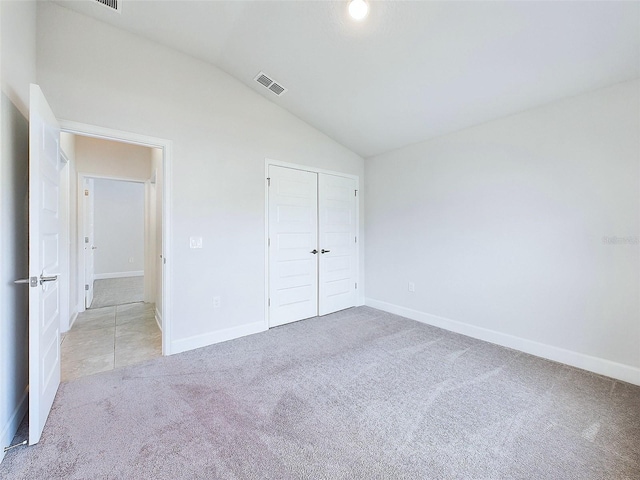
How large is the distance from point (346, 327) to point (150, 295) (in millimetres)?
3509

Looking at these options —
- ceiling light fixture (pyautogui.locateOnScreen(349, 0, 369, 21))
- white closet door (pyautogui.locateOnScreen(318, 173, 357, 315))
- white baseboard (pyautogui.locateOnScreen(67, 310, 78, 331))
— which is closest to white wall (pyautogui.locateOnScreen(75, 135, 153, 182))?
white baseboard (pyautogui.locateOnScreen(67, 310, 78, 331))

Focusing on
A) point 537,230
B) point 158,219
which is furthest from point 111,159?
point 537,230

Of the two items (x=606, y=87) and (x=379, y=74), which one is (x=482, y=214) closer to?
(x=606, y=87)

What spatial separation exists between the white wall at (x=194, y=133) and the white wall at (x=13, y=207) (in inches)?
12.1

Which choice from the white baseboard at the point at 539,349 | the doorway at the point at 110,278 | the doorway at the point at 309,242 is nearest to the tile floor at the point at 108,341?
Result: the doorway at the point at 110,278

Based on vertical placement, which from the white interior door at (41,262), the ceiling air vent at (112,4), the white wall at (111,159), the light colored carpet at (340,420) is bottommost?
the light colored carpet at (340,420)

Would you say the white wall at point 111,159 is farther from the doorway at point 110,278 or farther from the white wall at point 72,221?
the white wall at point 72,221

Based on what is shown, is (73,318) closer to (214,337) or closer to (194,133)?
(214,337)

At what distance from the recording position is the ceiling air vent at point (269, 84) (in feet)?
9.97

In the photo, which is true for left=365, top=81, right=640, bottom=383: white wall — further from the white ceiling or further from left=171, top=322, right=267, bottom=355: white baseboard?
left=171, top=322, right=267, bottom=355: white baseboard

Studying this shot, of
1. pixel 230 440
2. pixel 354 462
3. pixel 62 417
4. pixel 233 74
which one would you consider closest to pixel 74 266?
pixel 62 417

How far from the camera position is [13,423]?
1.65m

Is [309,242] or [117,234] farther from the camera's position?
[117,234]

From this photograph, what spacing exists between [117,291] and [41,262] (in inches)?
188
